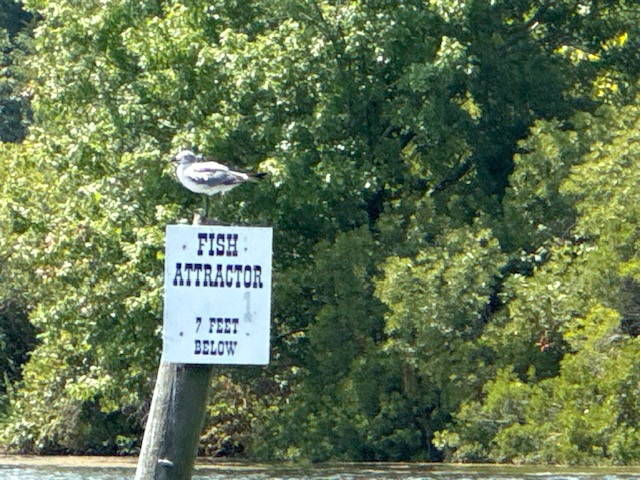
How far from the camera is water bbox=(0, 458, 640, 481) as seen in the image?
12.3m

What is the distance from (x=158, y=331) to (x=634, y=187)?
18.1 ft

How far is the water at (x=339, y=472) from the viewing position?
12.3 m

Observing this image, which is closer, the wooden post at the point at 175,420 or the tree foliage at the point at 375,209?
the wooden post at the point at 175,420

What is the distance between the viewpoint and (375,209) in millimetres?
18344

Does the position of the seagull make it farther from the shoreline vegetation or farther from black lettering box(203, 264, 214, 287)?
the shoreline vegetation

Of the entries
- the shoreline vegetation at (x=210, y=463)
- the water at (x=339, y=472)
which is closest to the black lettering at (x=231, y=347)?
the water at (x=339, y=472)

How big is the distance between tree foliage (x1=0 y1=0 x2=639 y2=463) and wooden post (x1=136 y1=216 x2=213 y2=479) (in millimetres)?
8898

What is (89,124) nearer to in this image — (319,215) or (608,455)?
(319,215)

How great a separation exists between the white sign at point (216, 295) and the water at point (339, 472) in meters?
5.44

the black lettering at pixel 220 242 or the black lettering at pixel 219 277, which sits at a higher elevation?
the black lettering at pixel 220 242

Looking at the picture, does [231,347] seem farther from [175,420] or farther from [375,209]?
[375,209]

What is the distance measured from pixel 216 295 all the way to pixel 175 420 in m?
0.78

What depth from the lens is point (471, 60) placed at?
16672 mm

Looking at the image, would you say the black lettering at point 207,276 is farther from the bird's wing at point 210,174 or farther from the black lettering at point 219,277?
the bird's wing at point 210,174
